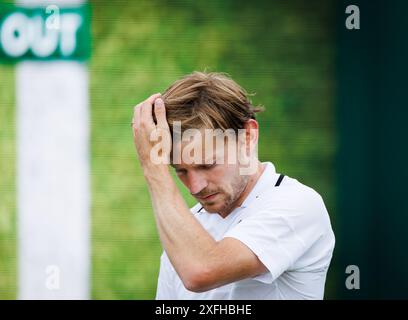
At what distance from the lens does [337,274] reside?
444 centimetres

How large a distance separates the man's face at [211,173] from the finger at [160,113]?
0.27ft

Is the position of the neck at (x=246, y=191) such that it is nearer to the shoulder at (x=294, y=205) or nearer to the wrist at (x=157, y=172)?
the shoulder at (x=294, y=205)

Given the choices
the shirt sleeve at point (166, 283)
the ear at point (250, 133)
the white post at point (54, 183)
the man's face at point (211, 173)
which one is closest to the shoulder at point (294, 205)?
the man's face at point (211, 173)

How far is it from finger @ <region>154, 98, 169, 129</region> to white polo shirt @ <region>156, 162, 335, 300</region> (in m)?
0.37

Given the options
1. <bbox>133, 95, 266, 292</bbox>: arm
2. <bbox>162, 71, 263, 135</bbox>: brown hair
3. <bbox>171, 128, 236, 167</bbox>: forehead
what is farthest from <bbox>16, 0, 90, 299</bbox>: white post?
<bbox>133, 95, 266, 292</bbox>: arm

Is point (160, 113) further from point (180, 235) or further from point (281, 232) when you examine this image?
point (281, 232)

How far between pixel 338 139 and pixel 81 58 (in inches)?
71.4

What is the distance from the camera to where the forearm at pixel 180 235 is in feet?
6.02

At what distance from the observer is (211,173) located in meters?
2.11

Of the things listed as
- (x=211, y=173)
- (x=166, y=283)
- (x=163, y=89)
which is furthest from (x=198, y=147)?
(x=163, y=89)

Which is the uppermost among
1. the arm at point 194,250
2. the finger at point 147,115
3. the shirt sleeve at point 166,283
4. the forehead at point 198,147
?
the finger at point 147,115

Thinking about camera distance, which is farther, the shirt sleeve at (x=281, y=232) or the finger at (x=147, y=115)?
the finger at (x=147, y=115)

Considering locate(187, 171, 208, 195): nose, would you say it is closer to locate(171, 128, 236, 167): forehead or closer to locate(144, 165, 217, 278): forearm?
locate(171, 128, 236, 167): forehead
